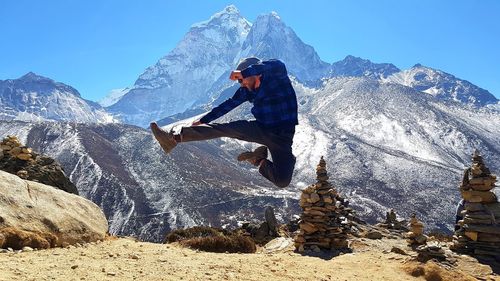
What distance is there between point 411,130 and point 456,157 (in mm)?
20961

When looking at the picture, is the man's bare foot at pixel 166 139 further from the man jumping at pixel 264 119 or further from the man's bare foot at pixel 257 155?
the man's bare foot at pixel 257 155

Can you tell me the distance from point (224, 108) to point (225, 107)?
3 cm

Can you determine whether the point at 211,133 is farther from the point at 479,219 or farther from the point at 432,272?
the point at 479,219

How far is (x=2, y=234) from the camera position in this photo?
9453mm

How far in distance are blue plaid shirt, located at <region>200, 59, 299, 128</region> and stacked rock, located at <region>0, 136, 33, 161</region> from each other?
35.2ft

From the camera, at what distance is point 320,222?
1752cm

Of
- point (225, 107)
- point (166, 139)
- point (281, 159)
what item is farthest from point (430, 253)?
point (166, 139)

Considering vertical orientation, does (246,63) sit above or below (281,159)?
above

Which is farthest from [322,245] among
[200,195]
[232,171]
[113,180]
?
[232,171]

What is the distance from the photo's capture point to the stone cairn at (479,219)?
56.2 ft

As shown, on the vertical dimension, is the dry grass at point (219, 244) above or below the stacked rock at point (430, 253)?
below

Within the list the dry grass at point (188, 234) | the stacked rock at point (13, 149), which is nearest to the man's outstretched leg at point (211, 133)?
the dry grass at point (188, 234)

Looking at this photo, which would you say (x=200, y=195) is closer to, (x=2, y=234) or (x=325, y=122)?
(x=2, y=234)

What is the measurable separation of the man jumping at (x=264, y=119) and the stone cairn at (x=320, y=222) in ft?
31.6
